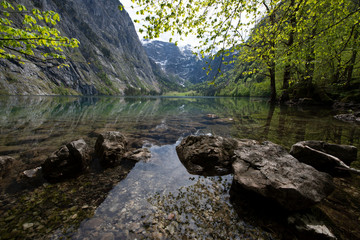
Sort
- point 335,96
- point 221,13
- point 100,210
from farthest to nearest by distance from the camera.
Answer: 1. point 335,96
2. point 221,13
3. point 100,210

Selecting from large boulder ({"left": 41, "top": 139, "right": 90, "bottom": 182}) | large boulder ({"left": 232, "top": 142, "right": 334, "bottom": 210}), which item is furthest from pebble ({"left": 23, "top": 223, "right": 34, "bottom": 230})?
large boulder ({"left": 232, "top": 142, "right": 334, "bottom": 210})

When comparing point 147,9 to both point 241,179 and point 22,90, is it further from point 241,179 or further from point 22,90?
point 22,90

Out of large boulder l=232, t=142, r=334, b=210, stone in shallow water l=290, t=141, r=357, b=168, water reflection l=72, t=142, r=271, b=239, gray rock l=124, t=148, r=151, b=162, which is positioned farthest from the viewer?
gray rock l=124, t=148, r=151, b=162

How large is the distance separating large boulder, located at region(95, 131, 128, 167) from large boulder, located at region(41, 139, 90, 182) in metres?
0.74

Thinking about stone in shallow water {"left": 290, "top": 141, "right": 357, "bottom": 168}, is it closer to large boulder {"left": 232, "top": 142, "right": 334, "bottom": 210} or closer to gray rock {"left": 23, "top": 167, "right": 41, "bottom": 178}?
large boulder {"left": 232, "top": 142, "right": 334, "bottom": 210}

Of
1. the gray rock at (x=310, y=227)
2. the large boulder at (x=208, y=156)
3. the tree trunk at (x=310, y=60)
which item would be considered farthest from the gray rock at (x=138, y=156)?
the tree trunk at (x=310, y=60)

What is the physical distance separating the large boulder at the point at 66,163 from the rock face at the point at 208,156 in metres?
4.30

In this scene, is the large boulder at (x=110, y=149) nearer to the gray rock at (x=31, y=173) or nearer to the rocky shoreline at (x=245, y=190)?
the rocky shoreline at (x=245, y=190)

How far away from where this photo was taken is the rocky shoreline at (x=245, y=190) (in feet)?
11.5

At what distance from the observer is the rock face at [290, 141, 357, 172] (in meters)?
5.67

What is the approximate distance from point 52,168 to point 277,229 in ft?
24.3

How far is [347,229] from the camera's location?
3.31m

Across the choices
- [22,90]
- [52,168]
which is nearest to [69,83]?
[22,90]

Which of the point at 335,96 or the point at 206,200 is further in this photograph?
the point at 335,96
